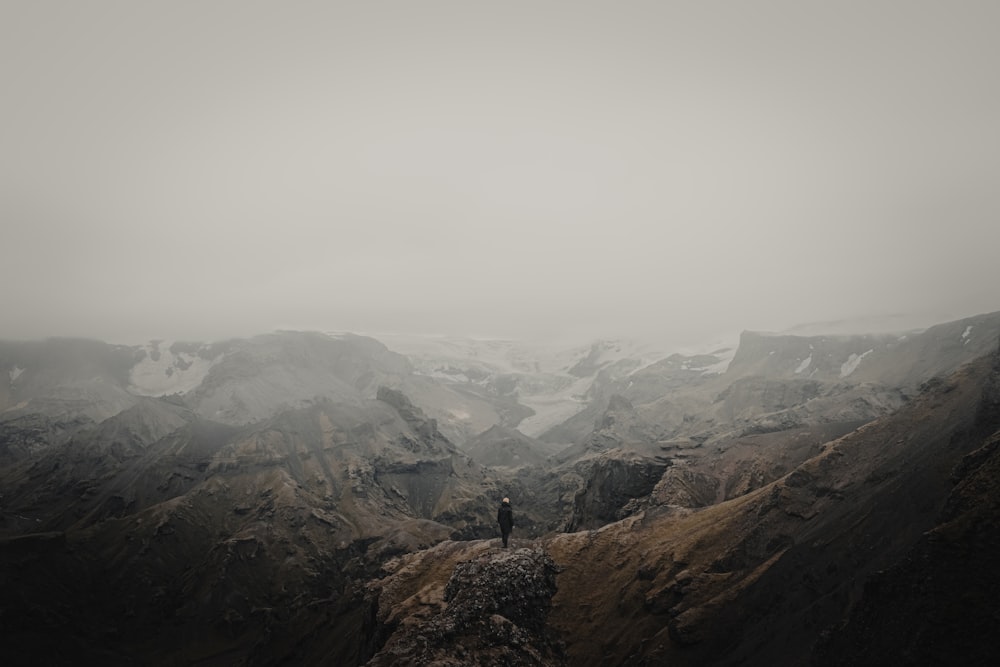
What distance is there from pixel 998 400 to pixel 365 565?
12707 centimetres

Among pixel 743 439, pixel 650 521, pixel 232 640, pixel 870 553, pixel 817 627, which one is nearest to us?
pixel 817 627

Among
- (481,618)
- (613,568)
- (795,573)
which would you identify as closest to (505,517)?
(481,618)

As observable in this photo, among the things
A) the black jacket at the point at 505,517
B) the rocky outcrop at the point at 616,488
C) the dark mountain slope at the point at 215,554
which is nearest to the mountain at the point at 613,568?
the rocky outcrop at the point at 616,488

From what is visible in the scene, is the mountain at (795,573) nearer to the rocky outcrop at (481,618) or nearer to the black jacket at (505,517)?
the rocky outcrop at (481,618)

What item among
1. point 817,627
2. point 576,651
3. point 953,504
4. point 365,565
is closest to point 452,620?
point 576,651

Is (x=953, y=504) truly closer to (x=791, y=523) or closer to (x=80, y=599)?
(x=791, y=523)

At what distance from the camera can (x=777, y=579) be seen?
38906 millimetres

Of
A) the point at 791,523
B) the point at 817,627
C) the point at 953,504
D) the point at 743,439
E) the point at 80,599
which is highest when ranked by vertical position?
the point at 953,504

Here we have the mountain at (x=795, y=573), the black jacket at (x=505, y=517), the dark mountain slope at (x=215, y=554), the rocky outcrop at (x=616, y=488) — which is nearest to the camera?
the mountain at (x=795, y=573)

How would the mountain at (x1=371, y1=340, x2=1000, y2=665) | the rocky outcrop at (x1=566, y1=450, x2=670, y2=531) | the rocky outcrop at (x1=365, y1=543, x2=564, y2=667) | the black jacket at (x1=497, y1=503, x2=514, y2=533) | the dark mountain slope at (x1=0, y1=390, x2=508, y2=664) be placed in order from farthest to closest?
1. the dark mountain slope at (x1=0, y1=390, x2=508, y2=664)
2. the rocky outcrop at (x1=566, y1=450, x2=670, y2=531)
3. the black jacket at (x1=497, y1=503, x2=514, y2=533)
4. the rocky outcrop at (x1=365, y1=543, x2=564, y2=667)
5. the mountain at (x1=371, y1=340, x2=1000, y2=665)

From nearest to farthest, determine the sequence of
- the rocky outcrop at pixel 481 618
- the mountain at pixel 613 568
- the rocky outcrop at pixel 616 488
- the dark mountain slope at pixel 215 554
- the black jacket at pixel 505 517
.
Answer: the mountain at pixel 613 568
the rocky outcrop at pixel 481 618
the black jacket at pixel 505 517
the rocky outcrop at pixel 616 488
the dark mountain slope at pixel 215 554

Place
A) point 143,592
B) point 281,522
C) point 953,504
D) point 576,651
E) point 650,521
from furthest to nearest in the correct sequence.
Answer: point 281,522 → point 143,592 → point 650,521 → point 576,651 → point 953,504

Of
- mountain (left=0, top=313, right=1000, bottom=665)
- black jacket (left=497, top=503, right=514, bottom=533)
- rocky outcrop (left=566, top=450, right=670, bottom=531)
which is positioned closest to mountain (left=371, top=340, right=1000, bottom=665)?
mountain (left=0, top=313, right=1000, bottom=665)

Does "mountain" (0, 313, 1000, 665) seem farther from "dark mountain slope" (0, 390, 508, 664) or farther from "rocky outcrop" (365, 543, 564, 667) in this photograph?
"dark mountain slope" (0, 390, 508, 664)
